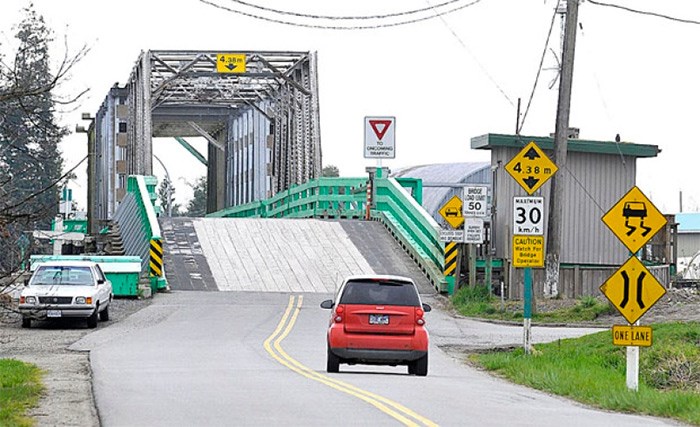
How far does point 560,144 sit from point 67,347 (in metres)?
12.6

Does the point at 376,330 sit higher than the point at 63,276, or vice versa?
the point at 63,276

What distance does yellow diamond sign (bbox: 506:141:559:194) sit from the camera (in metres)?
22.9

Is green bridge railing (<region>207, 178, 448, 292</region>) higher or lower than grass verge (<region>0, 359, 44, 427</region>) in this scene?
higher

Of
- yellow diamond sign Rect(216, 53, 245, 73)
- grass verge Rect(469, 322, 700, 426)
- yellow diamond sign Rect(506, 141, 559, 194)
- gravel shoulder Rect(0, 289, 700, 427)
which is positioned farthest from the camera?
yellow diamond sign Rect(216, 53, 245, 73)

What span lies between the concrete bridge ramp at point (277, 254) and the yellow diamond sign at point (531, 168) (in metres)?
14.7

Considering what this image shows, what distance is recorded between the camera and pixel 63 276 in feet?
101

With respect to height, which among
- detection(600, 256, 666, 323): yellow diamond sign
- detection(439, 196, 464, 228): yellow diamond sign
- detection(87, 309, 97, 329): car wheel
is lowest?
detection(87, 309, 97, 329): car wheel

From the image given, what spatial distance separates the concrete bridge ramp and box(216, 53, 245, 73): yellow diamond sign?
1342 cm

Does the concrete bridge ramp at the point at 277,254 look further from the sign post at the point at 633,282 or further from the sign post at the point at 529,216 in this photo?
the sign post at the point at 633,282

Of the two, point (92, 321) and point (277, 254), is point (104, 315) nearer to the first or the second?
point (92, 321)

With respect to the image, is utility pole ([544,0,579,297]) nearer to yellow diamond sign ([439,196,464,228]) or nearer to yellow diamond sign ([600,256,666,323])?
yellow diamond sign ([439,196,464,228])

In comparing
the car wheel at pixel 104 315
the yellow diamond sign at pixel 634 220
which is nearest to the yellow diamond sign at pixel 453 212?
the car wheel at pixel 104 315

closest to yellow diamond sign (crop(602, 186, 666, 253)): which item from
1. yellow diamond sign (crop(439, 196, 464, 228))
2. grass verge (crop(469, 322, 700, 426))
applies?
grass verge (crop(469, 322, 700, 426))

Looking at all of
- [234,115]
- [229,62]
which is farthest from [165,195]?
[229,62]
